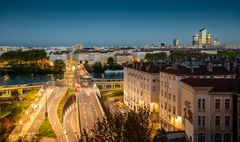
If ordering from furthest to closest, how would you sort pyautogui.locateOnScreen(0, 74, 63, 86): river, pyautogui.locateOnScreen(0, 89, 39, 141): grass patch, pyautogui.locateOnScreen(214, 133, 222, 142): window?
pyautogui.locateOnScreen(0, 74, 63, 86): river < pyautogui.locateOnScreen(0, 89, 39, 141): grass patch < pyautogui.locateOnScreen(214, 133, 222, 142): window

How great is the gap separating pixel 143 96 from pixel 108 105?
6199 mm

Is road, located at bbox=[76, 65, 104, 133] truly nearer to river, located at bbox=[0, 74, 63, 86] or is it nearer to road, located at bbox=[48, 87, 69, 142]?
road, located at bbox=[48, 87, 69, 142]

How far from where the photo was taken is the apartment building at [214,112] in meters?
19.7

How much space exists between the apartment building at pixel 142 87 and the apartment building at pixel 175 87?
1593 millimetres

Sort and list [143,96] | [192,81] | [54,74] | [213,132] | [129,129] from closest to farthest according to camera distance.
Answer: [129,129] → [213,132] → [192,81] → [143,96] → [54,74]

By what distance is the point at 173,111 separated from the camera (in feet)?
85.5

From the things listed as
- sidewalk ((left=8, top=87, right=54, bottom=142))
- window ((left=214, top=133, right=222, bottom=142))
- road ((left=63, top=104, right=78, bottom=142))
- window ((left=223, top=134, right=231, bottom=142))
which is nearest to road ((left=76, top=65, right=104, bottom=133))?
road ((left=63, top=104, right=78, bottom=142))

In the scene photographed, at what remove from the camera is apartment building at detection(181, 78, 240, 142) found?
19.7 metres

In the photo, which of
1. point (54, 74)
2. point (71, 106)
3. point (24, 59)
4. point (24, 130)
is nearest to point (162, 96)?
point (24, 130)

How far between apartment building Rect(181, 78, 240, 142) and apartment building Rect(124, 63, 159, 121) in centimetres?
678

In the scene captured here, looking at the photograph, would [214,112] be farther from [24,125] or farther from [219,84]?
[24,125]

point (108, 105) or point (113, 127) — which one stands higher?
point (113, 127)

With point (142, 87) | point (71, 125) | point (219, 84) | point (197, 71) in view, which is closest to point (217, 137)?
point (219, 84)

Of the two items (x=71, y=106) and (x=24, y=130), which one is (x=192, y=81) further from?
(x=71, y=106)
